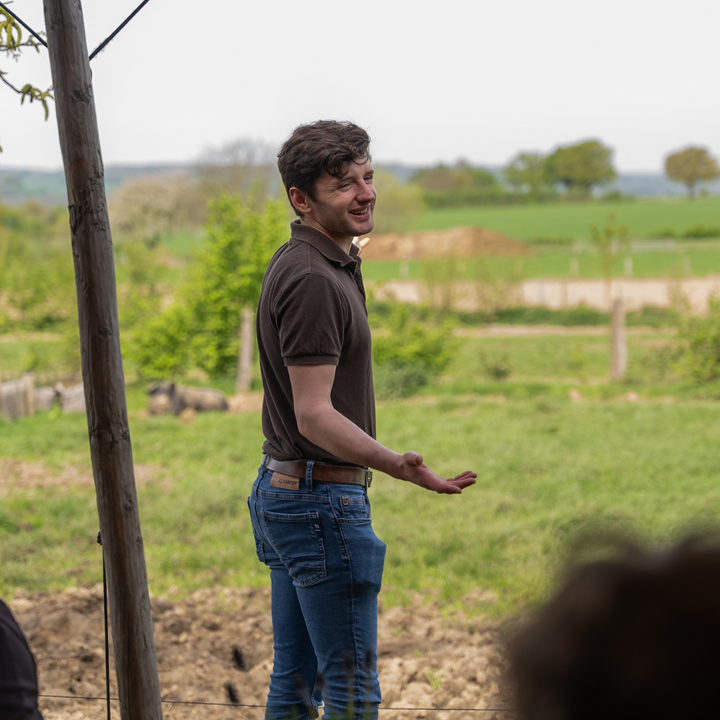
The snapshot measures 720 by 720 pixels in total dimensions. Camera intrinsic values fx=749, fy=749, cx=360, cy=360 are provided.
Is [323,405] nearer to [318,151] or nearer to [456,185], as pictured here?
[318,151]

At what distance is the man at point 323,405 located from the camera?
1.85 m

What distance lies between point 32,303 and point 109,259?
20785 millimetres

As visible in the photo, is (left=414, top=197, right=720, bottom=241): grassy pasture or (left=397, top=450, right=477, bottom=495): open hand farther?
(left=414, top=197, right=720, bottom=241): grassy pasture

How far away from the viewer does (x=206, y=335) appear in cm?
1366

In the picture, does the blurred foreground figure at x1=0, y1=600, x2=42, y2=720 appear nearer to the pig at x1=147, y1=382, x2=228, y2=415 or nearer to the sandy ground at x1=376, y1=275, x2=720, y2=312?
the pig at x1=147, y1=382, x2=228, y2=415

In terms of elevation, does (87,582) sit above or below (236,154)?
below

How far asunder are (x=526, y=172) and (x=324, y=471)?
92471 mm

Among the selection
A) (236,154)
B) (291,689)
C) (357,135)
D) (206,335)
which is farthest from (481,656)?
(236,154)

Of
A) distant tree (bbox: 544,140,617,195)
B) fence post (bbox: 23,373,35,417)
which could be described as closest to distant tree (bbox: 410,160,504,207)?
distant tree (bbox: 544,140,617,195)

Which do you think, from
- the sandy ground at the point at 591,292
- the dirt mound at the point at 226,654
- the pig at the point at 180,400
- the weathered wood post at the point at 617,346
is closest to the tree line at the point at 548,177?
the sandy ground at the point at 591,292

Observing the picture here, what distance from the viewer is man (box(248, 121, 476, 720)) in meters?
1.85

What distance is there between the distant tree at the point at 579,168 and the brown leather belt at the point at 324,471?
92.8 m

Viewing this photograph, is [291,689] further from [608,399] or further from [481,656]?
[608,399]

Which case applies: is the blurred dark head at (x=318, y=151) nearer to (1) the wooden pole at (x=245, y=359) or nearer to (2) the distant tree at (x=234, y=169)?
(1) the wooden pole at (x=245, y=359)
